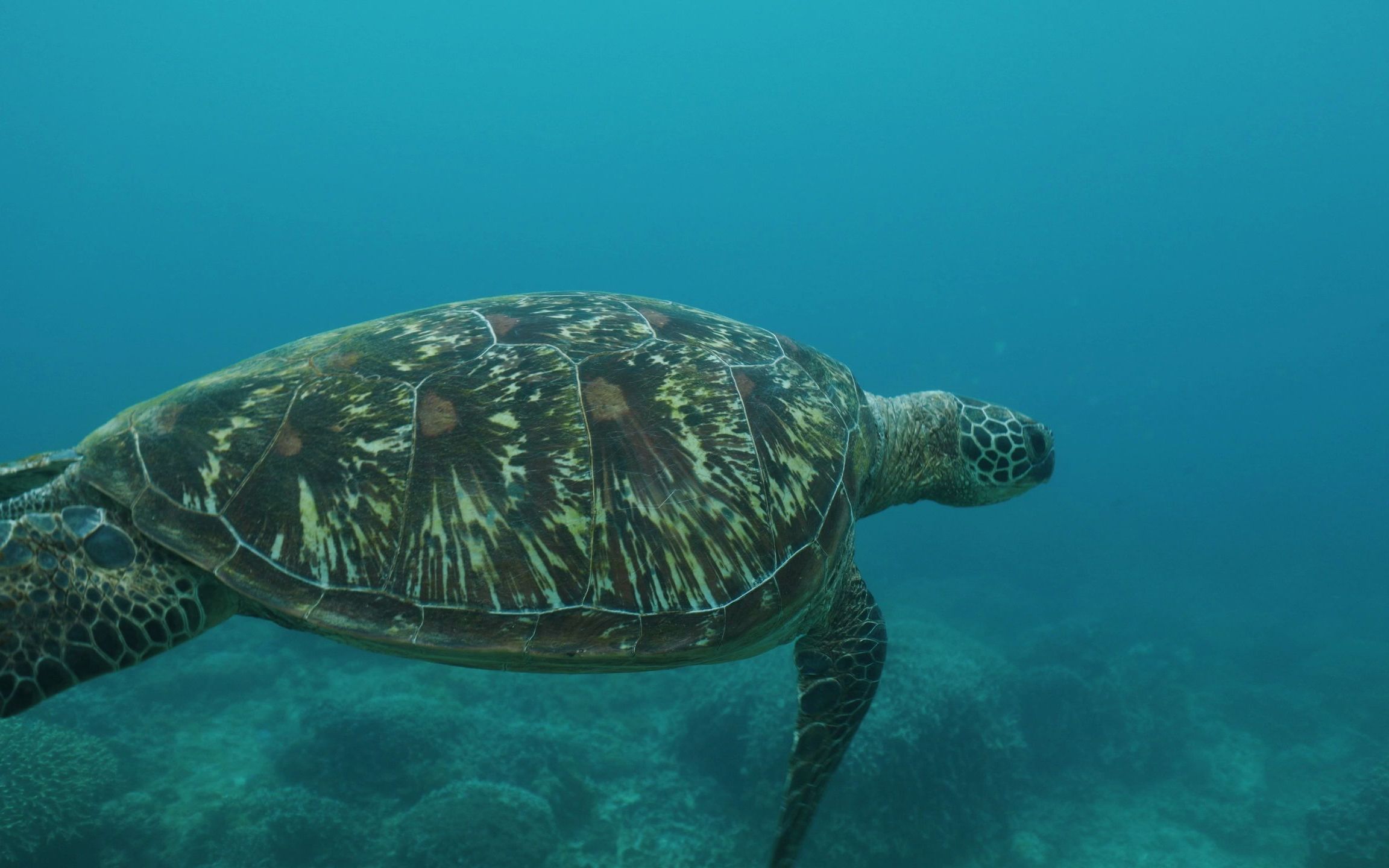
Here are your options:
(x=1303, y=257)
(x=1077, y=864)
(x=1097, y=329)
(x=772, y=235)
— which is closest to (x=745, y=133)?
(x=772, y=235)

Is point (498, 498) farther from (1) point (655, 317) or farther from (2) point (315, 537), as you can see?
(1) point (655, 317)

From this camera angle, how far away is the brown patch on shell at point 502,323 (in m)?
2.96

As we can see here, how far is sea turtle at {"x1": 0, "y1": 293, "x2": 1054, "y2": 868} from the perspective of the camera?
228 centimetres

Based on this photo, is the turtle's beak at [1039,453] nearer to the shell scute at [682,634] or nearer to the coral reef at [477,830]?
the shell scute at [682,634]

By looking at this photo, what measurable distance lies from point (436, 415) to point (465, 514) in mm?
411

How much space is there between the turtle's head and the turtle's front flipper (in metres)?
0.96

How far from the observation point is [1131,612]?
58.5ft

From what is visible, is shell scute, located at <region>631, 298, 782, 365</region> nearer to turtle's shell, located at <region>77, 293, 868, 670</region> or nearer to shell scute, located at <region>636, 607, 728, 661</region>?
turtle's shell, located at <region>77, 293, 868, 670</region>

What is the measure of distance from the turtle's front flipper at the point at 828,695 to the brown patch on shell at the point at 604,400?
1.50 metres

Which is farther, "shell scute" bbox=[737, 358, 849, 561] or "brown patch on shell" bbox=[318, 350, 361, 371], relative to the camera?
"shell scute" bbox=[737, 358, 849, 561]

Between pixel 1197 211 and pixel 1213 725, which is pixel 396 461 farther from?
pixel 1197 211

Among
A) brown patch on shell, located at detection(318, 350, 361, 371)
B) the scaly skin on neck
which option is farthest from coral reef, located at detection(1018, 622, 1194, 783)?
brown patch on shell, located at detection(318, 350, 361, 371)

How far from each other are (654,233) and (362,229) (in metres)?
45.6

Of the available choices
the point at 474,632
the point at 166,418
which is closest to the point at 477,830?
the point at 474,632
